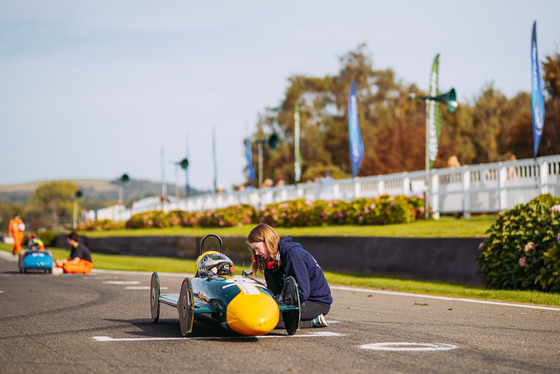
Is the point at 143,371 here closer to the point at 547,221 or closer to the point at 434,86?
the point at 547,221

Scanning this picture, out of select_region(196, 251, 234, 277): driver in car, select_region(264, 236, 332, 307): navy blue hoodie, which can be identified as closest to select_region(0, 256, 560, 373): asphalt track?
select_region(264, 236, 332, 307): navy blue hoodie

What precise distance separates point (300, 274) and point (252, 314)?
3.44 ft

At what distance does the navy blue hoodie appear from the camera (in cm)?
845

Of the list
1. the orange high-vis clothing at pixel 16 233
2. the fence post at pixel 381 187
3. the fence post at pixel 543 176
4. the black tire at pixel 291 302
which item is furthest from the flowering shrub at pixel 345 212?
the black tire at pixel 291 302

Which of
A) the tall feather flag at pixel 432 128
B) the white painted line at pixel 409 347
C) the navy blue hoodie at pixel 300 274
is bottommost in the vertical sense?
the white painted line at pixel 409 347

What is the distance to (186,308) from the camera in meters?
7.97

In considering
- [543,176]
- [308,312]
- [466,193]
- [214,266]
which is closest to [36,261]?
[466,193]

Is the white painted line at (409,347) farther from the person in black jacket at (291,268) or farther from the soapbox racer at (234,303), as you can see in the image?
the person in black jacket at (291,268)

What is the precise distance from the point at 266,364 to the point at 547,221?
8.85 meters

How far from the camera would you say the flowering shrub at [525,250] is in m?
13.5

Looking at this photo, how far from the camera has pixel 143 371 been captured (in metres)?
6.18

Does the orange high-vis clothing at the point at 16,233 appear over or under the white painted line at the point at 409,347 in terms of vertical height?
over

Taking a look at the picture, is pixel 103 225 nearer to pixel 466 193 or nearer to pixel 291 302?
pixel 466 193

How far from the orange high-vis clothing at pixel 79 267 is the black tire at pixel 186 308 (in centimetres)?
1341
